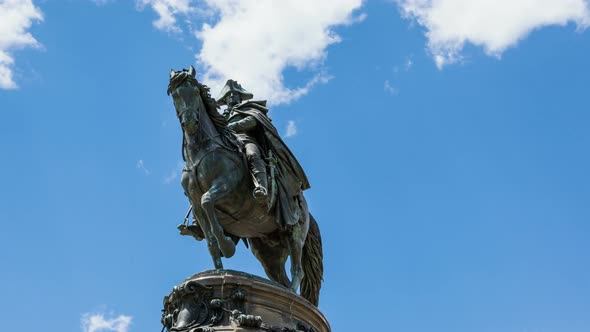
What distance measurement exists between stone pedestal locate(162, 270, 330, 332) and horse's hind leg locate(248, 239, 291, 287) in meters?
1.99

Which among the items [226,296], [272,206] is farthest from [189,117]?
[226,296]

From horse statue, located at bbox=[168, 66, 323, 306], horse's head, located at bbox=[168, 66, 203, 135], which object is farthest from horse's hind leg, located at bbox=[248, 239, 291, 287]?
horse's head, located at bbox=[168, 66, 203, 135]

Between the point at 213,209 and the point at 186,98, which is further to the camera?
the point at 186,98

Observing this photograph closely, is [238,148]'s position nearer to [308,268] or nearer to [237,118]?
[237,118]

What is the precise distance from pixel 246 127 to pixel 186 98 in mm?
1511

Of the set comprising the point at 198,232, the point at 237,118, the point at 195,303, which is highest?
the point at 237,118

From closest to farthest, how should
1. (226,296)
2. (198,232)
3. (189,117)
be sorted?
(226,296)
(189,117)
(198,232)

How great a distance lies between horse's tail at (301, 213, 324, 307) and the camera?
1636cm

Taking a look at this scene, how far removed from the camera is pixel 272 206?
49.2 feet

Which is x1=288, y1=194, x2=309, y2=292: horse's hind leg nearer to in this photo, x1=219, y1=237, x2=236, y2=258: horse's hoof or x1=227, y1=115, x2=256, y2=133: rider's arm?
x1=219, y1=237, x2=236, y2=258: horse's hoof

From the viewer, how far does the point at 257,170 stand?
14.8 meters

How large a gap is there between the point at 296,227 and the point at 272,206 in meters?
0.78

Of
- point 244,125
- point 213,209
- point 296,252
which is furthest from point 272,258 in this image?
point 244,125

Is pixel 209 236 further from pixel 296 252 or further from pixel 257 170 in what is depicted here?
pixel 296 252
